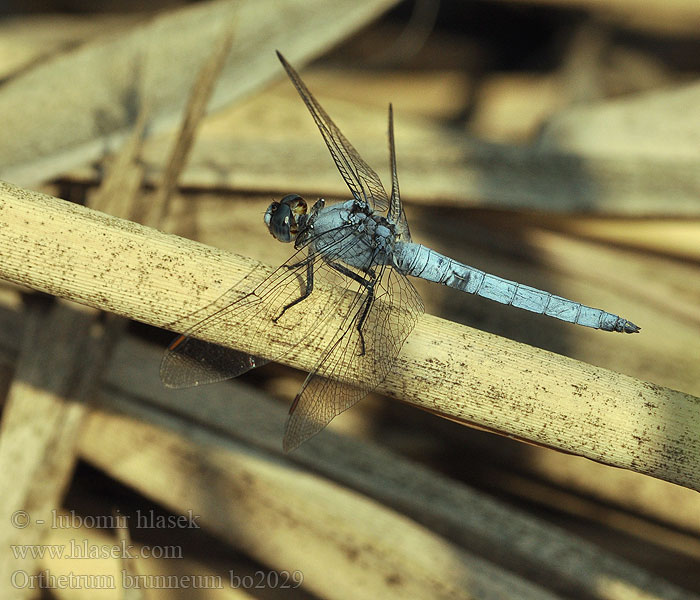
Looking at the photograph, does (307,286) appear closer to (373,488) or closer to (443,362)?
(443,362)

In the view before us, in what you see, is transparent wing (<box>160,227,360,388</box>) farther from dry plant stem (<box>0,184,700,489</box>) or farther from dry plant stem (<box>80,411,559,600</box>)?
dry plant stem (<box>80,411,559,600</box>)

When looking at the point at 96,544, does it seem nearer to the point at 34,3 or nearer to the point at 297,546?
the point at 297,546

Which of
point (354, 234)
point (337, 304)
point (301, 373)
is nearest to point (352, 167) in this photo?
point (354, 234)

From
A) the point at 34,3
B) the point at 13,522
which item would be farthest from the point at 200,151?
the point at 34,3

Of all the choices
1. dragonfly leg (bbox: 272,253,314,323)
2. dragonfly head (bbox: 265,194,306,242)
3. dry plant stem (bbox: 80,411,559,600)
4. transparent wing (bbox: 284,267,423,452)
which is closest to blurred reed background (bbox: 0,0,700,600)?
dry plant stem (bbox: 80,411,559,600)

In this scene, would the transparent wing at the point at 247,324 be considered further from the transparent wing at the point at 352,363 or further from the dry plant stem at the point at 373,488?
the dry plant stem at the point at 373,488

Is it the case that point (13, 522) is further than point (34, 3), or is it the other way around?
point (34, 3)
